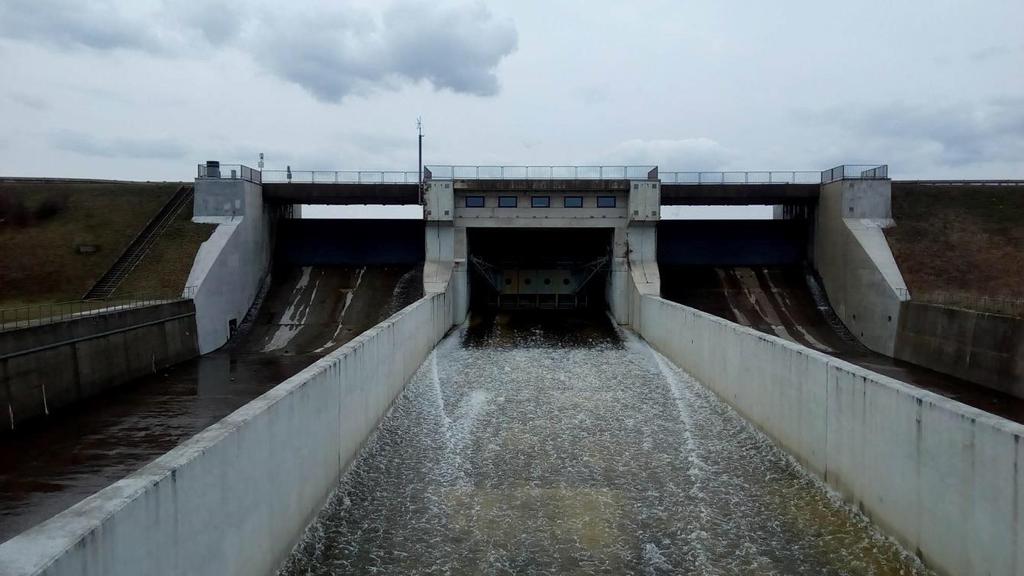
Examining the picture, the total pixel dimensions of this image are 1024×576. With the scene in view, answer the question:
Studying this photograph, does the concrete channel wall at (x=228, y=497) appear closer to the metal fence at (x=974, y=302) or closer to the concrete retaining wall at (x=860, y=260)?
the metal fence at (x=974, y=302)

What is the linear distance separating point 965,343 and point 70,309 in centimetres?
2994

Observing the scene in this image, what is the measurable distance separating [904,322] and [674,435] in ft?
55.5

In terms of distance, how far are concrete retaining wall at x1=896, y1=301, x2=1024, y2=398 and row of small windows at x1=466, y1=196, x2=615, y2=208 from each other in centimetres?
1482

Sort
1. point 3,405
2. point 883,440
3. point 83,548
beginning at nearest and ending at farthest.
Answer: point 83,548 < point 883,440 < point 3,405

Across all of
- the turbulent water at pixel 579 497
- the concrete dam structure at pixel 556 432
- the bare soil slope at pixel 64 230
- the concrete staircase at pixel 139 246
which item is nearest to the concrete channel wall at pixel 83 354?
the concrete dam structure at pixel 556 432

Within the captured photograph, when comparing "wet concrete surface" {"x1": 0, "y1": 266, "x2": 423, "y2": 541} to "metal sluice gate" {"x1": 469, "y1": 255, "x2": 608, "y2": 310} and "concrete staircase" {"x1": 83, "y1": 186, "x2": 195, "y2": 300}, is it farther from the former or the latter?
"metal sluice gate" {"x1": 469, "y1": 255, "x2": 608, "y2": 310}

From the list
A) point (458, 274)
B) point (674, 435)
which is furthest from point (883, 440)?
point (458, 274)

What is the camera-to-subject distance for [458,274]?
34.8 metres

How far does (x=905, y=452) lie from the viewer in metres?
9.17

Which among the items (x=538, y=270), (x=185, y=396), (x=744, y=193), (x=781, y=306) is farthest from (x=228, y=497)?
(x=538, y=270)

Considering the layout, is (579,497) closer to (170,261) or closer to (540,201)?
(170,261)

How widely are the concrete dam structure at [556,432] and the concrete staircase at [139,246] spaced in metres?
Result: 2.47

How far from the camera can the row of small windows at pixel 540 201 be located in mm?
36438

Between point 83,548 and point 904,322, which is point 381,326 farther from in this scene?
point 904,322
